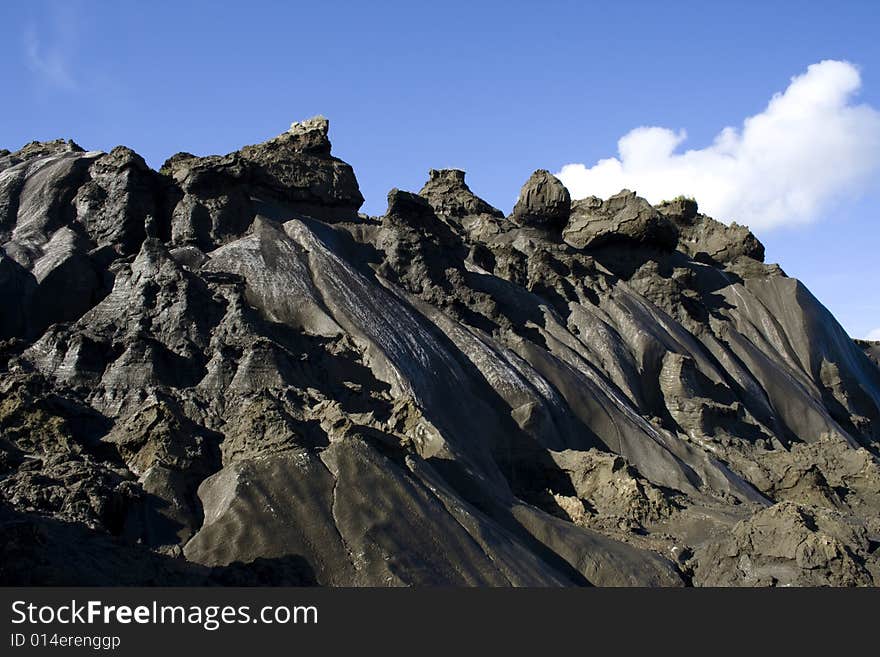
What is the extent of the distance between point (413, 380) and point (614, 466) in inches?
273

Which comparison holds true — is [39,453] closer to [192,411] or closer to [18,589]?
[192,411]

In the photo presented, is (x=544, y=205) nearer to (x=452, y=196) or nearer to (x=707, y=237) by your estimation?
(x=452, y=196)

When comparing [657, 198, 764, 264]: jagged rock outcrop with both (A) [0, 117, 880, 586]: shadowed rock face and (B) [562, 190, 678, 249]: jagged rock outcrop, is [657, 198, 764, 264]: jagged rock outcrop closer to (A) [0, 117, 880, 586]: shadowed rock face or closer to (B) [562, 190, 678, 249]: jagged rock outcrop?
(B) [562, 190, 678, 249]: jagged rock outcrop

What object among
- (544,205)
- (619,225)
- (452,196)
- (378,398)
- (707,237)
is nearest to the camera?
(378,398)

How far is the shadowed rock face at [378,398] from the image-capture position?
22.2 m

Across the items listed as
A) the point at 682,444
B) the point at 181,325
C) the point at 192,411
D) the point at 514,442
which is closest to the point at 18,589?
the point at 192,411

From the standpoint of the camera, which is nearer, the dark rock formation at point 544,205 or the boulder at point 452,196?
the dark rock formation at point 544,205

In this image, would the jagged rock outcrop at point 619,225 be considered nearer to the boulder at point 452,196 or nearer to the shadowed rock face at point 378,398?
the shadowed rock face at point 378,398

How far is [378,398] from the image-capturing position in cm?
3120

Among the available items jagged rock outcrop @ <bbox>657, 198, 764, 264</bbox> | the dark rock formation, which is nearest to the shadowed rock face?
the dark rock formation

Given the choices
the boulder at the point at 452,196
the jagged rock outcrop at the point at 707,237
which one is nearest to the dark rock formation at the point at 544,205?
the boulder at the point at 452,196

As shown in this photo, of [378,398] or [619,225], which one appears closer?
[378,398]

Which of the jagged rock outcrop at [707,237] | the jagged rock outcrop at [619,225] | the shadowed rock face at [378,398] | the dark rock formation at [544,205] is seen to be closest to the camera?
the shadowed rock face at [378,398]

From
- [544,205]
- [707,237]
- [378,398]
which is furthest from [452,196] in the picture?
[378,398]
